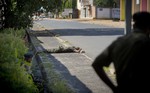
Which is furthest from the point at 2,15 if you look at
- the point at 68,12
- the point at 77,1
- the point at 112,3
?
the point at 77,1

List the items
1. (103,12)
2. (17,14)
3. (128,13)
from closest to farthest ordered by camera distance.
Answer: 1. (128,13)
2. (17,14)
3. (103,12)

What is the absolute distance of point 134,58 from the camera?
3.57m

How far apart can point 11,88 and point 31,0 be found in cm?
1489

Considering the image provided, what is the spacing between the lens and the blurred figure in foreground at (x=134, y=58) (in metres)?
3.55

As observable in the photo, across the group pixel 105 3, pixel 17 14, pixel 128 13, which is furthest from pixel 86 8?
pixel 128 13

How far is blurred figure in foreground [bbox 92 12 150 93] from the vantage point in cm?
355

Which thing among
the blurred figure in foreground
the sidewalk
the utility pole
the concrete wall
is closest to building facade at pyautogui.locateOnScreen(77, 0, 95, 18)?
the concrete wall

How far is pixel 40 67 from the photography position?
12.7 m

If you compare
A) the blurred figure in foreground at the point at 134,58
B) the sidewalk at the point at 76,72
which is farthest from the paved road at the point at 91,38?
the blurred figure in foreground at the point at 134,58

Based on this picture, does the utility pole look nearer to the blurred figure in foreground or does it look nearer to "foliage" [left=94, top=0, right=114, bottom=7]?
the blurred figure in foreground

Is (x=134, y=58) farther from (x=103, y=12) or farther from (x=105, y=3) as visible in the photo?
(x=103, y=12)

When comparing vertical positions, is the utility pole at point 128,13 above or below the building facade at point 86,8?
above

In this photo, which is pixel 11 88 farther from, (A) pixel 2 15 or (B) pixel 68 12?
(B) pixel 68 12

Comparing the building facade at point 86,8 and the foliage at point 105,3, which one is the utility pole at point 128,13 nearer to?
the foliage at point 105,3
